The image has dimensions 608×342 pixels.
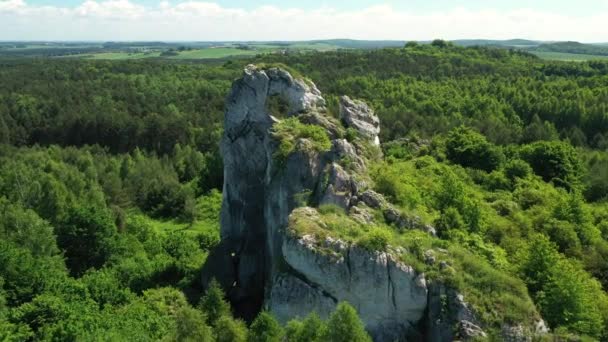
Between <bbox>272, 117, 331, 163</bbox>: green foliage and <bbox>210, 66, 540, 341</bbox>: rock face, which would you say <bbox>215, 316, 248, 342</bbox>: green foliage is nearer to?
→ <bbox>210, 66, 540, 341</bbox>: rock face

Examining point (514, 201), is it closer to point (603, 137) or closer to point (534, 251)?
point (534, 251)

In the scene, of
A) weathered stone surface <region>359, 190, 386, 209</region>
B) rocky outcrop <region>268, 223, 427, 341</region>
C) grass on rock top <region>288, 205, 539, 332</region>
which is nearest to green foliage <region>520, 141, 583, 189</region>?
weathered stone surface <region>359, 190, 386, 209</region>

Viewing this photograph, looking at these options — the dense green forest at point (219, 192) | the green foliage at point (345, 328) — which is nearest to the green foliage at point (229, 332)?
the dense green forest at point (219, 192)

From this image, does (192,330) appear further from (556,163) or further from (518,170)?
(556,163)

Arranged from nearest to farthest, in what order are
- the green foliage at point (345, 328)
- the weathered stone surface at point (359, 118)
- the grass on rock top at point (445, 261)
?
the green foliage at point (345, 328), the grass on rock top at point (445, 261), the weathered stone surface at point (359, 118)

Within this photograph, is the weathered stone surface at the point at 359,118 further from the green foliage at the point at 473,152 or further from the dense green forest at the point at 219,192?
the green foliage at the point at 473,152
